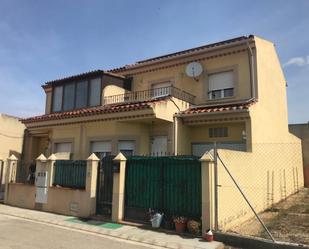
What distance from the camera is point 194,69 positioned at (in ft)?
51.1

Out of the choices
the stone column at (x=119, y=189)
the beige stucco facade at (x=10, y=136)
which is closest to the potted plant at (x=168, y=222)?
the stone column at (x=119, y=189)

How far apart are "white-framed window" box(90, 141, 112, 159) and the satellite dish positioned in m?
5.47

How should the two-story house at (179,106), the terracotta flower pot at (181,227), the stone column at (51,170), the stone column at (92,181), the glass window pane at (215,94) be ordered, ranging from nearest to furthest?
the terracotta flower pot at (181,227) → the stone column at (92,181) → the stone column at (51,170) → the two-story house at (179,106) → the glass window pane at (215,94)

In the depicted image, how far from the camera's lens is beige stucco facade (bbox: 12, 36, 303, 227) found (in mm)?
12563

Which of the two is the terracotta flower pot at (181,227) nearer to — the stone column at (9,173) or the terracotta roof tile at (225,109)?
the terracotta roof tile at (225,109)

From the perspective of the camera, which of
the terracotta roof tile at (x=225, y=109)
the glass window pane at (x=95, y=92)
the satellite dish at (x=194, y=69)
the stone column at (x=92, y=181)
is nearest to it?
the stone column at (x=92, y=181)

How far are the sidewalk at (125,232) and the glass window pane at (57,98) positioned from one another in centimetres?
801

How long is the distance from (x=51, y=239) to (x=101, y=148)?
722 cm

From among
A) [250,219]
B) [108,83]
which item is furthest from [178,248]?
[108,83]

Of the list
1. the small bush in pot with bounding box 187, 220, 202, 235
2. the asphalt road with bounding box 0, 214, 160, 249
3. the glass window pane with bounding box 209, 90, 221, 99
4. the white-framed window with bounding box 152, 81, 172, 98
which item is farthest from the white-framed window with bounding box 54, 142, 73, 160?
the small bush in pot with bounding box 187, 220, 202, 235

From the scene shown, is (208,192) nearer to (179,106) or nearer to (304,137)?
(179,106)

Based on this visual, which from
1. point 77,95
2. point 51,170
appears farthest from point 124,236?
point 77,95

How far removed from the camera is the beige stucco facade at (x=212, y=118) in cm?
1256

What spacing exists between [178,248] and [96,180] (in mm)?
4892
